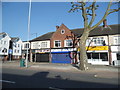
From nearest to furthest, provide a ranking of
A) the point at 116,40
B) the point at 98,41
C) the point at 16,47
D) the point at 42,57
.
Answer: the point at 116,40
the point at 98,41
the point at 42,57
the point at 16,47

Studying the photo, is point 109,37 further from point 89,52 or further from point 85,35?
point 85,35

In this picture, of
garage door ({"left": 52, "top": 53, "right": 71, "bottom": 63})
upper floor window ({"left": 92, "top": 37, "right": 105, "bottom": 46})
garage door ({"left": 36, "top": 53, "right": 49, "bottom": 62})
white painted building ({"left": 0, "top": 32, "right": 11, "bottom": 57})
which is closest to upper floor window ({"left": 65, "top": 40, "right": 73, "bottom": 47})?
garage door ({"left": 52, "top": 53, "right": 71, "bottom": 63})

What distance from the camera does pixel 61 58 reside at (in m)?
28.5

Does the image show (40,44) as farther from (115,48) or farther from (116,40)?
(116,40)

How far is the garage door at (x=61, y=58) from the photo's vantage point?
91.1 ft

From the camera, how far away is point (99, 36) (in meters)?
25.4

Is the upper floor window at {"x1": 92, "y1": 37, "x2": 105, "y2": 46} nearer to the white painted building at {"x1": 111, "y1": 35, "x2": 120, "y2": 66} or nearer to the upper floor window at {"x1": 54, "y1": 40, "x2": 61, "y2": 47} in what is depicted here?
the white painted building at {"x1": 111, "y1": 35, "x2": 120, "y2": 66}

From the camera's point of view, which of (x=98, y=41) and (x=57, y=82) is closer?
(x=57, y=82)

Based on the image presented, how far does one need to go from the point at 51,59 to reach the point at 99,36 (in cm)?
1235

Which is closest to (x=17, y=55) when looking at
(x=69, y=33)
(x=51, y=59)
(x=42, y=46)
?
(x=42, y=46)

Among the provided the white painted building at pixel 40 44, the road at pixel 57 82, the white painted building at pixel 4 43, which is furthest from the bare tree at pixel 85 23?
the white painted building at pixel 4 43

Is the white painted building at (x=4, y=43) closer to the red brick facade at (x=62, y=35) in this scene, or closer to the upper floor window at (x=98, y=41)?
the red brick facade at (x=62, y=35)

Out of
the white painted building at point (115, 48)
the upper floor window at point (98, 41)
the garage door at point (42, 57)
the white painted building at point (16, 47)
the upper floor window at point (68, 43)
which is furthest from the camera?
the white painted building at point (16, 47)

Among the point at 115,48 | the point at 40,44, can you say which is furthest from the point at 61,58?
the point at 115,48
